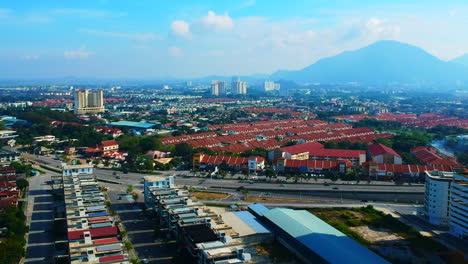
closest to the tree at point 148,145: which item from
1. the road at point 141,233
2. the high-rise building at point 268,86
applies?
the road at point 141,233

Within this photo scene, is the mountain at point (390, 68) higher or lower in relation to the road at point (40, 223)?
higher

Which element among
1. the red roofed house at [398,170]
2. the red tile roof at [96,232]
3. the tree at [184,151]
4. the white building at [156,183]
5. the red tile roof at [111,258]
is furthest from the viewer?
the tree at [184,151]

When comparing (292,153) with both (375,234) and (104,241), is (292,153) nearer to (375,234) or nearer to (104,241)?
(375,234)

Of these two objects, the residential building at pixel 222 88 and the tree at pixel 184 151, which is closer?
the tree at pixel 184 151

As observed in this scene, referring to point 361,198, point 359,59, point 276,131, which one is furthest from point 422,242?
point 359,59

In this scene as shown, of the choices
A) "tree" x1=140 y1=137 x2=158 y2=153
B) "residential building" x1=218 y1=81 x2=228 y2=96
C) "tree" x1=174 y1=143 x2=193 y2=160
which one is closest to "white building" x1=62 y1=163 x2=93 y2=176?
"tree" x1=174 y1=143 x2=193 y2=160

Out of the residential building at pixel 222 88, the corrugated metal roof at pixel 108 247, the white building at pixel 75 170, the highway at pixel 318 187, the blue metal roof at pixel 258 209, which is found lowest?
the highway at pixel 318 187

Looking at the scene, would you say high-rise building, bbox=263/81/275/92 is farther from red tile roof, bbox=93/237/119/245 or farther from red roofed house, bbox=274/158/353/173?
red tile roof, bbox=93/237/119/245

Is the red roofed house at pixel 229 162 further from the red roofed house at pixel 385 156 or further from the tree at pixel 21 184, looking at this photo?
Result: the tree at pixel 21 184
